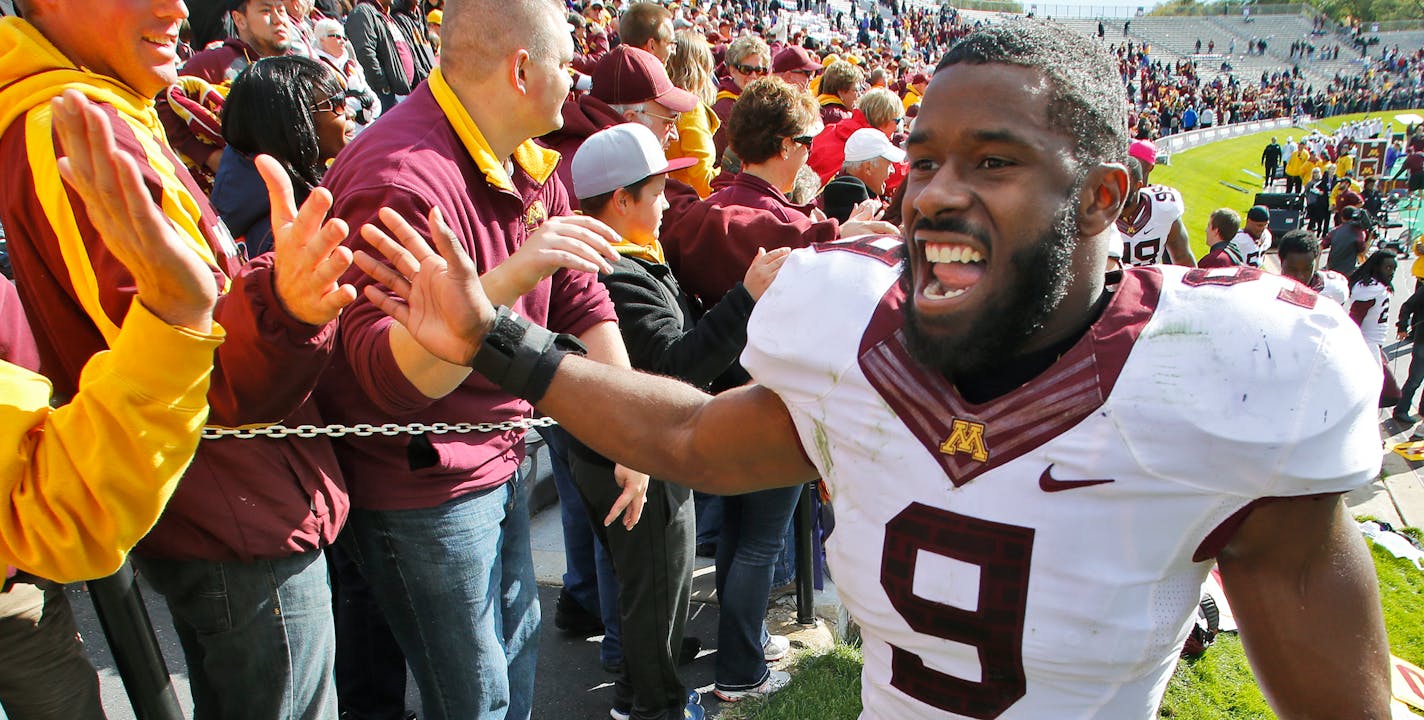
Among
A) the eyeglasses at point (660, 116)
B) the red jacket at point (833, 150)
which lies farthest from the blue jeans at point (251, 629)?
the red jacket at point (833, 150)

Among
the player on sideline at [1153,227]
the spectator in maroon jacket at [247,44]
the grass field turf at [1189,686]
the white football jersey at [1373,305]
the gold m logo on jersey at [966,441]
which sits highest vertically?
the spectator in maroon jacket at [247,44]

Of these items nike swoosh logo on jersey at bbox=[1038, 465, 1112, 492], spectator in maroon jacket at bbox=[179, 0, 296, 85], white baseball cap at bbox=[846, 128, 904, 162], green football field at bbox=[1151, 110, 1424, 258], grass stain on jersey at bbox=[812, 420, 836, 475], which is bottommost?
green football field at bbox=[1151, 110, 1424, 258]

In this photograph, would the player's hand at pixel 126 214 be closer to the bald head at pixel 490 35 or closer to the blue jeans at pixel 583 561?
the bald head at pixel 490 35

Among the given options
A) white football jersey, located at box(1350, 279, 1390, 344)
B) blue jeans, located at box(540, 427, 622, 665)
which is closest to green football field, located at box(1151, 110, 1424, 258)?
white football jersey, located at box(1350, 279, 1390, 344)

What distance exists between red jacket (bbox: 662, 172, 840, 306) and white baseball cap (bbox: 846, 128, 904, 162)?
1390mm

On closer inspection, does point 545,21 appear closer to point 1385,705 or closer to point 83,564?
point 83,564

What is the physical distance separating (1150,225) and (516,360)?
5.35 metres

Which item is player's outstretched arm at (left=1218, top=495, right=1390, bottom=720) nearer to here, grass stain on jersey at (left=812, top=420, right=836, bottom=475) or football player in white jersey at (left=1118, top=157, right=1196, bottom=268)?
grass stain on jersey at (left=812, top=420, right=836, bottom=475)

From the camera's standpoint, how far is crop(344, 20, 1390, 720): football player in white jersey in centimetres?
134

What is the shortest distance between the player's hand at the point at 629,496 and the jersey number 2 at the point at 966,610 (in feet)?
3.95

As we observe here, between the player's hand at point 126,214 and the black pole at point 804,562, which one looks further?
the black pole at point 804,562

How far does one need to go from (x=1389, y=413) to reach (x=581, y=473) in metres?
10.1

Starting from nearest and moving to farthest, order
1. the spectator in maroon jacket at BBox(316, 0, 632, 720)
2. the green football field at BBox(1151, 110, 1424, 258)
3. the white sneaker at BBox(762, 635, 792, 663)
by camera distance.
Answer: the spectator in maroon jacket at BBox(316, 0, 632, 720)
the white sneaker at BBox(762, 635, 792, 663)
the green football field at BBox(1151, 110, 1424, 258)

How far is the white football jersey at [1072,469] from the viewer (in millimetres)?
1316
